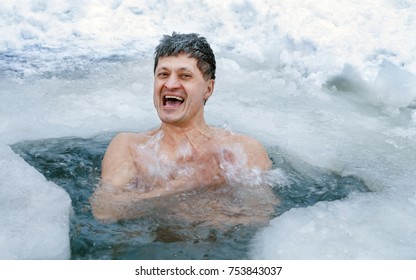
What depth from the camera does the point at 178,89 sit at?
323 centimetres

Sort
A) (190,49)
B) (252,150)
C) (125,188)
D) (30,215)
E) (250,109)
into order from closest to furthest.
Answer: (30,215) < (125,188) < (190,49) < (252,150) < (250,109)

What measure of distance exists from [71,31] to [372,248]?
194 inches

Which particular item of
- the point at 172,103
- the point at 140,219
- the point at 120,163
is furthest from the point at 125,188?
the point at 172,103

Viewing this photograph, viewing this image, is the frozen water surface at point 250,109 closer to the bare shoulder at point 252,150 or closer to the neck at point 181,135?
the bare shoulder at point 252,150

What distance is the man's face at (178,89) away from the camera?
3.21m

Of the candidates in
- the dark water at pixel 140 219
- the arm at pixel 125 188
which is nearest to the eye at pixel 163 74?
the arm at pixel 125 188

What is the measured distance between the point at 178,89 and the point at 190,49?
0.89ft

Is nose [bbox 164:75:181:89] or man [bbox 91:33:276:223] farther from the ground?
nose [bbox 164:75:181:89]

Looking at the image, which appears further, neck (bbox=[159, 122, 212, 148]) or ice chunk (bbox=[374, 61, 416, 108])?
ice chunk (bbox=[374, 61, 416, 108])

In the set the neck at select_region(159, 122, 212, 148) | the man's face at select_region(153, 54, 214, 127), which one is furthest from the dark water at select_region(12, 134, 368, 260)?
the man's face at select_region(153, 54, 214, 127)

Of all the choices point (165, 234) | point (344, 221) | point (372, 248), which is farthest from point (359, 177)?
point (165, 234)

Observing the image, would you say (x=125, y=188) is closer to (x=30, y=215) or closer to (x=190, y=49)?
(x=30, y=215)

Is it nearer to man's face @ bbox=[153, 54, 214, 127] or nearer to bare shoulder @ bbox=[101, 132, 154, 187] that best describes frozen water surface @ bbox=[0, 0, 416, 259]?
bare shoulder @ bbox=[101, 132, 154, 187]

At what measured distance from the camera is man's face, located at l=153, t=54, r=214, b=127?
321 centimetres
